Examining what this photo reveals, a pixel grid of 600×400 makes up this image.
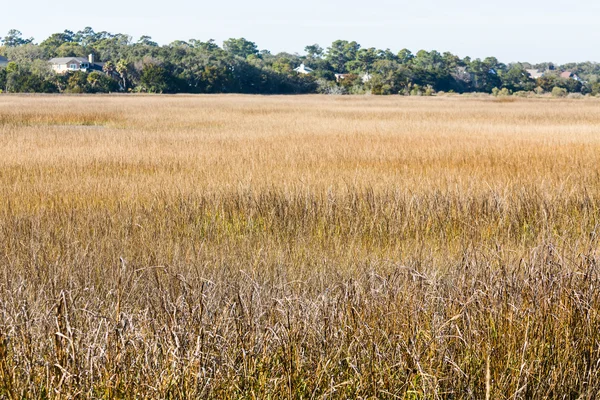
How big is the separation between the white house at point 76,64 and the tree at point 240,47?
77.5 metres

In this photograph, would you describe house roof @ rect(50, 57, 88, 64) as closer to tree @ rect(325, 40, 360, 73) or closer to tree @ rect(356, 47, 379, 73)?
tree @ rect(356, 47, 379, 73)

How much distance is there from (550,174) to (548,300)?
6.96 metres

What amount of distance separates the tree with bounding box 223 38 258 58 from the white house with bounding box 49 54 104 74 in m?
77.5

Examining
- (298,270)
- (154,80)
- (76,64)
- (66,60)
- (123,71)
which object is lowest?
(298,270)

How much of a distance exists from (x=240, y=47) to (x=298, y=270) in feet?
616

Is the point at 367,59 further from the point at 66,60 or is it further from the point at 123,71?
the point at 123,71

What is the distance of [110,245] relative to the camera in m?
6.30

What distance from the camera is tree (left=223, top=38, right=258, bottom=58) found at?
187625 millimetres

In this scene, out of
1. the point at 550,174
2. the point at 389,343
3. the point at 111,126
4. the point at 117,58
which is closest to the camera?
the point at 389,343

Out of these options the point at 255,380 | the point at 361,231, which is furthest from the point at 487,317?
the point at 361,231

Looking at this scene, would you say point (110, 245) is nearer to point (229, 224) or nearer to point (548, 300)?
point (229, 224)

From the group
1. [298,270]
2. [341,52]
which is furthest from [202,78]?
[341,52]

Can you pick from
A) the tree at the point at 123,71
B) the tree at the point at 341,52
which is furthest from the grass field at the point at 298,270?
the tree at the point at 341,52

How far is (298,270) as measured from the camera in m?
5.77
